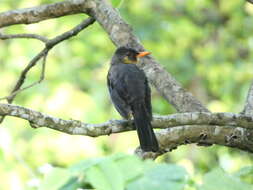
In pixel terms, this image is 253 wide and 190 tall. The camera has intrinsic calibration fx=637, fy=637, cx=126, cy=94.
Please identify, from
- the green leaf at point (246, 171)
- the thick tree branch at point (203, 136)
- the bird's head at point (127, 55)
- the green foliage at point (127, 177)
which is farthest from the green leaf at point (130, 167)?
the bird's head at point (127, 55)

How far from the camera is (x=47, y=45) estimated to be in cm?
445

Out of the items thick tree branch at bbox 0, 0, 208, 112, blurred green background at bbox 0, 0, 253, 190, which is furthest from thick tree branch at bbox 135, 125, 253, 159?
blurred green background at bbox 0, 0, 253, 190

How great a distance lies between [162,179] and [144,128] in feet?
7.42

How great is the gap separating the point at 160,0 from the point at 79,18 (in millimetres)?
2295

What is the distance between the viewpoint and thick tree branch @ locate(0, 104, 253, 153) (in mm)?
2834

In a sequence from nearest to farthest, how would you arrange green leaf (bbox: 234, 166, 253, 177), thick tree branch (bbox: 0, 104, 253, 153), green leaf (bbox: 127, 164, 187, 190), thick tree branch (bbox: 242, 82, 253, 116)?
green leaf (bbox: 127, 164, 187, 190) → green leaf (bbox: 234, 166, 253, 177) → thick tree branch (bbox: 0, 104, 253, 153) → thick tree branch (bbox: 242, 82, 253, 116)

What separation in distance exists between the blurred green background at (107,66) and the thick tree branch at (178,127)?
2.79 meters

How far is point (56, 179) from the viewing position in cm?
156

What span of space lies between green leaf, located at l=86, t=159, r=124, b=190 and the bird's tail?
1.52m

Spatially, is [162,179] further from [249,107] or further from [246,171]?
[249,107]

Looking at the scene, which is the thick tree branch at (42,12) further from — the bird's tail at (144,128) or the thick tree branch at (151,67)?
the bird's tail at (144,128)

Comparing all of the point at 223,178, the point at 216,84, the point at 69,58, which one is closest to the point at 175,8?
the point at 216,84

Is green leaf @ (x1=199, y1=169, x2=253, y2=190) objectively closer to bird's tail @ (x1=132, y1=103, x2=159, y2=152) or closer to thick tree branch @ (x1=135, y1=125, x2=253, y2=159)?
bird's tail @ (x1=132, y1=103, x2=159, y2=152)

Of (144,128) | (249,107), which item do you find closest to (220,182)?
(249,107)
